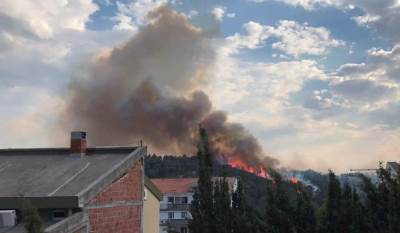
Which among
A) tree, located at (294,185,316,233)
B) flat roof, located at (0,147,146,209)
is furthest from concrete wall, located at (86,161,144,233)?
tree, located at (294,185,316,233)

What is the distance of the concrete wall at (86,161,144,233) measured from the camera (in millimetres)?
16219

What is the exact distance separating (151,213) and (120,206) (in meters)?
9.40

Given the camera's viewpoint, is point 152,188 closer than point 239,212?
No

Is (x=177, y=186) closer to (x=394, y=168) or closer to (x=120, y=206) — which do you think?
(x=120, y=206)

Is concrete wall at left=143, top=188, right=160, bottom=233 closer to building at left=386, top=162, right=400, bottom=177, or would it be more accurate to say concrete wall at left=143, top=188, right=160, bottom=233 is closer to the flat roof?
the flat roof

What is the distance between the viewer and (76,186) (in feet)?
52.3

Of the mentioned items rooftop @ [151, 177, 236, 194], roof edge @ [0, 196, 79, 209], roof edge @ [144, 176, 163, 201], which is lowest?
roof edge @ [0, 196, 79, 209]

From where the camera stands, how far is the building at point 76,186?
14.9 meters

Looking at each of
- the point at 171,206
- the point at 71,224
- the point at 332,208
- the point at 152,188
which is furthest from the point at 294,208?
the point at 171,206

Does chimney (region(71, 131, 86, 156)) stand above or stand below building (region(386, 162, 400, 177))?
above

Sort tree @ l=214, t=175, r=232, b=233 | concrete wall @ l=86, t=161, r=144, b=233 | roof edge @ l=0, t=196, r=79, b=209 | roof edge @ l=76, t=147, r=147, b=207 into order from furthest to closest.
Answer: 1. tree @ l=214, t=175, r=232, b=233
2. concrete wall @ l=86, t=161, r=144, b=233
3. roof edge @ l=76, t=147, r=147, b=207
4. roof edge @ l=0, t=196, r=79, b=209

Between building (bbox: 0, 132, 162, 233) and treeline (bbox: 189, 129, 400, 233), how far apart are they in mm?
2493

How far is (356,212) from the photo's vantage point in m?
16.8

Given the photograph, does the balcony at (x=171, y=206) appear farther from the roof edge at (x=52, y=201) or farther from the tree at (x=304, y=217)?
the roof edge at (x=52, y=201)
